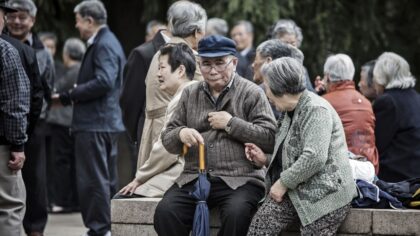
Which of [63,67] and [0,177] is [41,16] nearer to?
[63,67]

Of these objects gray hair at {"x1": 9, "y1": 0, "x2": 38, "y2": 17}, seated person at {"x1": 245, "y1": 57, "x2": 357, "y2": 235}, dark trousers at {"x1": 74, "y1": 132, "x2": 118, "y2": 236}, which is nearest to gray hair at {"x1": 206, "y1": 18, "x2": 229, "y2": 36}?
dark trousers at {"x1": 74, "y1": 132, "x2": 118, "y2": 236}

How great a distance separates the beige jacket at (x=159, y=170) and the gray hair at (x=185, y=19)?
830 millimetres

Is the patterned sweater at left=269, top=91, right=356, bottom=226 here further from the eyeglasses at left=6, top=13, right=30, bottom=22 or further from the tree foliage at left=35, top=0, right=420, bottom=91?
the tree foliage at left=35, top=0, right=420, bottom=91

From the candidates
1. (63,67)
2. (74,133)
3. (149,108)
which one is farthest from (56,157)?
(149,108)

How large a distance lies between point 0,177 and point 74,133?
257 cm

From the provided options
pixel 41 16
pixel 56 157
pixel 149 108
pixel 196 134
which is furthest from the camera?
pixel 41 16

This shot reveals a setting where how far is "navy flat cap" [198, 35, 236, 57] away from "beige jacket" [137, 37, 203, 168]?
0.95 meters

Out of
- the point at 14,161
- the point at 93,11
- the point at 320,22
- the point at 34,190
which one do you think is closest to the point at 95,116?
the point at 34,190

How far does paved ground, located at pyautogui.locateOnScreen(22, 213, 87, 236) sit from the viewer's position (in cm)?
1121

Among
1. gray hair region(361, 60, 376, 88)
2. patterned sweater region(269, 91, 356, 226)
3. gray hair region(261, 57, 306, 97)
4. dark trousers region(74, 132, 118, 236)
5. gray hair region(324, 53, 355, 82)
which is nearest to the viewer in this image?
patterned sweater region(269, 91, 356, 226)

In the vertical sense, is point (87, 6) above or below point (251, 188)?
above

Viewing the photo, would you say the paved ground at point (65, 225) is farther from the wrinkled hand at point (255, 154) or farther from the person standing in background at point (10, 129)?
the wrinkled hand at point (255, 154)

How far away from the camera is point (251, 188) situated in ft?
25.6

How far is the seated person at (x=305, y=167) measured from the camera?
7.32 metres
